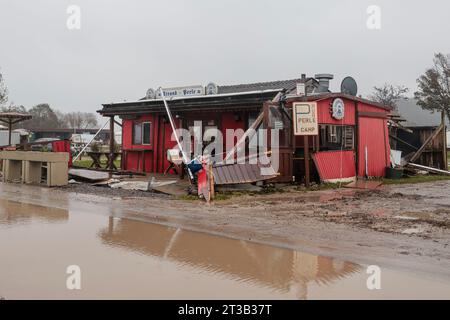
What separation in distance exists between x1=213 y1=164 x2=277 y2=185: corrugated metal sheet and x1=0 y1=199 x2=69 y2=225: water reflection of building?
16.2 ft

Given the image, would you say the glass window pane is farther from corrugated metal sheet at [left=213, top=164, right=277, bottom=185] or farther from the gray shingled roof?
corrugated metal sheet at [left=213, top=164, right=277, bottom=185]

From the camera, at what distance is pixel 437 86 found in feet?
169

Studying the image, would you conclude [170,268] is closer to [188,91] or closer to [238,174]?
[238,174]

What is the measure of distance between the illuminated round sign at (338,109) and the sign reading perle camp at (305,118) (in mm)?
1947

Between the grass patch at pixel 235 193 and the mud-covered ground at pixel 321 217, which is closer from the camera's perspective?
the mud-covered ground at pixel 321 217

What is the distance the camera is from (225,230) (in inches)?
357

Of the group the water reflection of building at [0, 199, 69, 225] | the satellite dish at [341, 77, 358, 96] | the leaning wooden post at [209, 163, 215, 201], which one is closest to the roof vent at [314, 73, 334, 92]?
the satellite dish at [341, 77, 358, 96]

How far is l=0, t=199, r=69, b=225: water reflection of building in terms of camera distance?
396 inches

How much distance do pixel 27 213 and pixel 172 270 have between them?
6.05 m

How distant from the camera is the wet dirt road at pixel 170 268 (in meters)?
5.35

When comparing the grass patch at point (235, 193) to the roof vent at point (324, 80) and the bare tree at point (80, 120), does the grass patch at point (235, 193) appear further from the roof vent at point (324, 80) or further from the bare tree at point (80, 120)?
the bare tree at point (80, 120)

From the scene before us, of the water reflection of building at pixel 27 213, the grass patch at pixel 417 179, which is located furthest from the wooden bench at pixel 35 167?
the grass patch at pixel 417 179
